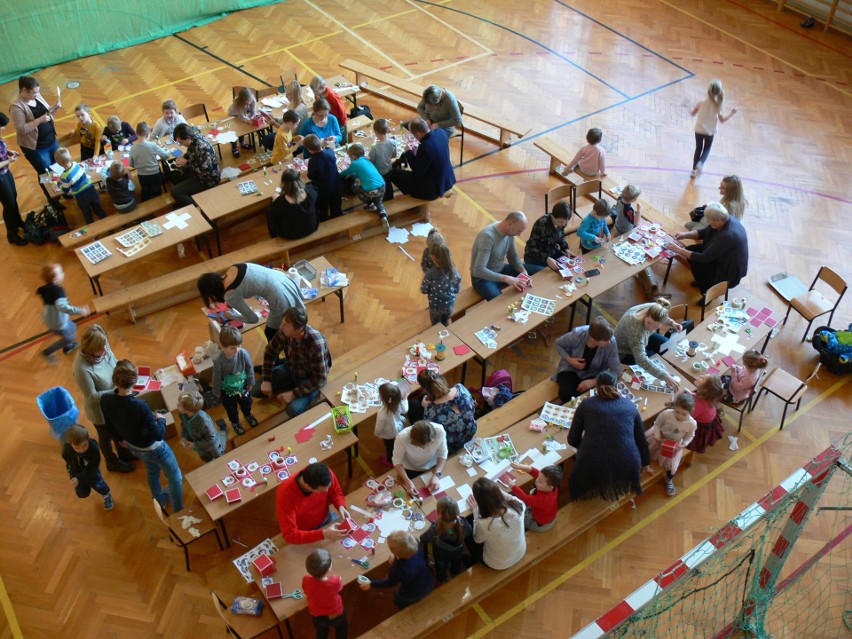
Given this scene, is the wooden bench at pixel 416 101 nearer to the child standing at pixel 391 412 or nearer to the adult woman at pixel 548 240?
the adult woman at pixel 548 240

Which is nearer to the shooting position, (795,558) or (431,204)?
(795,558)

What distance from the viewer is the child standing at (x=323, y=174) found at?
984 centimetres

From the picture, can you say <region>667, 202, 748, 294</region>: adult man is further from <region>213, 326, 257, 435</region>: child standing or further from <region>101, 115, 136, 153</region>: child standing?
<region>101, 115, 136, 153</region>: child standing

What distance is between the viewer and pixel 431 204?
11.6 meters

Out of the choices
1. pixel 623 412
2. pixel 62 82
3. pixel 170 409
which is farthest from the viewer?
pixel 62 82

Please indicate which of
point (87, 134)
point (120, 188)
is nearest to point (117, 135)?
point (87, 134)

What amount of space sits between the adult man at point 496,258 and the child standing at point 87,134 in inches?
246

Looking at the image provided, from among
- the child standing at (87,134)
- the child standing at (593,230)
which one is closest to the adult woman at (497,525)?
the child standing at (593,230)

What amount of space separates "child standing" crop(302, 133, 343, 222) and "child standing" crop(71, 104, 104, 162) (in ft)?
11.7

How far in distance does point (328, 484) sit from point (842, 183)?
400 inches

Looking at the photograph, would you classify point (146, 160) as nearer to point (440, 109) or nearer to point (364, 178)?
point (364, 178)

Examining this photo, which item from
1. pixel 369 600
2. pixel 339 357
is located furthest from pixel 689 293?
pixel 369 600

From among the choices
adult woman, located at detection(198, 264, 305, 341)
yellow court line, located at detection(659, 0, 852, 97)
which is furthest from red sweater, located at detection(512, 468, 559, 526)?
yellow court line, located at detection(659, 0, 852, 97)

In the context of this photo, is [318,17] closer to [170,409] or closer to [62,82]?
[62,82]
